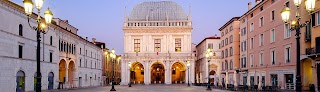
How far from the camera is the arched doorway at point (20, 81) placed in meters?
44.4

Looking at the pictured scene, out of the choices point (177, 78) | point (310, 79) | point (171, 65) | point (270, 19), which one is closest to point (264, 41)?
point (270, 19)

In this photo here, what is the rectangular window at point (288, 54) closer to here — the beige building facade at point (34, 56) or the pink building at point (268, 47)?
the pink building at point (268, 47)

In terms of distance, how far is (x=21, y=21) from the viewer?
45.2m

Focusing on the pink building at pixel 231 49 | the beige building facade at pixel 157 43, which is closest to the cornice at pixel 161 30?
the beige building facade at pixel 157 43

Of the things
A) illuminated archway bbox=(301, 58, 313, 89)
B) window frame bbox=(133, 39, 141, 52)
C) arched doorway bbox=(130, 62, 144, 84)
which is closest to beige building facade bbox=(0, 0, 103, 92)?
window frame bbox=(133, 39, 141, 52)

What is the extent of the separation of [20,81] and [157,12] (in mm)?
66557

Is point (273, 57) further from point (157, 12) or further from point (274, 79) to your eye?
point (157, 12)

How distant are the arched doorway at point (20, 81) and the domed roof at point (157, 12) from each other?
205ft

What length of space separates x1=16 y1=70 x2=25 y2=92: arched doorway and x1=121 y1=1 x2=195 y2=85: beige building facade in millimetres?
52974

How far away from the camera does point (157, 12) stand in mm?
108625

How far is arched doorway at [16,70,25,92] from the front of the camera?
44.4m

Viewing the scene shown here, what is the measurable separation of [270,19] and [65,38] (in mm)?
31444

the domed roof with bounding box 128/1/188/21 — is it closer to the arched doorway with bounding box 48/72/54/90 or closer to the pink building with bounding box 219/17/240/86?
the pink building with bounding box 219/17/240/86

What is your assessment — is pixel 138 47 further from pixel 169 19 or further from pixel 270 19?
pixel 270 19
